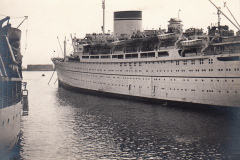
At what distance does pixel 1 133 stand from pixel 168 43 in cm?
2598

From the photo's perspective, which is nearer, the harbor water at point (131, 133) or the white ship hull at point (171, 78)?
the harbor water at point (131, 133)

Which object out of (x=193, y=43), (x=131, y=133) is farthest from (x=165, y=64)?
(x=131, y=133)

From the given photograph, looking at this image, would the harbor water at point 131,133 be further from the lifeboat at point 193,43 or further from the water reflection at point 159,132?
the lifeboat at point 193,43

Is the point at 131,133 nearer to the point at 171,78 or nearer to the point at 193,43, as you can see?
the point at 171,78

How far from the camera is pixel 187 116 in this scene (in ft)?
82.3

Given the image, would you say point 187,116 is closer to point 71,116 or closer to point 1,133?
point 71,116

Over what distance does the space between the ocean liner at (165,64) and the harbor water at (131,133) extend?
218 cm

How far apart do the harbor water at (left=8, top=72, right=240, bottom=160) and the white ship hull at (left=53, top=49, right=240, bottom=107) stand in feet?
5.23

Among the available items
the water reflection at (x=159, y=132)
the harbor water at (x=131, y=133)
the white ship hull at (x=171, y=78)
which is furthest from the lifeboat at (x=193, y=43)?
the water reflection at (x=159, y=132)

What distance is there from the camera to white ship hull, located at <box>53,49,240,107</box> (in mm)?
26000

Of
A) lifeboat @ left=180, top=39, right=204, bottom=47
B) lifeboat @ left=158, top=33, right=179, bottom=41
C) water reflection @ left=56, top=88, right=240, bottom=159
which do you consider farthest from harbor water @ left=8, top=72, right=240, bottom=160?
lifeboat @ left=158, top=33, right=179, bottom=41

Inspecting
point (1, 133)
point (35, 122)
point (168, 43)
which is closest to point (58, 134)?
point (35, 122)

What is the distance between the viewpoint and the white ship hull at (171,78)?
2600 centimetres

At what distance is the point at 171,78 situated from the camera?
31047 millimetres
